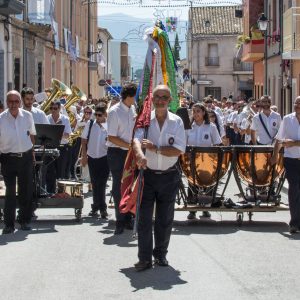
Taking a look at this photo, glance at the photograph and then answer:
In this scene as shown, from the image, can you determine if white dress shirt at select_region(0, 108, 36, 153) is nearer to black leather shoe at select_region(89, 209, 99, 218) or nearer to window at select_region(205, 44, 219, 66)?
black leather shoe at select_region(89, 209, 99, 218)

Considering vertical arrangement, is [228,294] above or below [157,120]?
below

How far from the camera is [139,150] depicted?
8.39m

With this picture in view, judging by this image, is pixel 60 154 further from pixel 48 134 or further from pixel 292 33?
pixel 292 33

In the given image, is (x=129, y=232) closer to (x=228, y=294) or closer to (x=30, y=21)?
(x=228, y=294)

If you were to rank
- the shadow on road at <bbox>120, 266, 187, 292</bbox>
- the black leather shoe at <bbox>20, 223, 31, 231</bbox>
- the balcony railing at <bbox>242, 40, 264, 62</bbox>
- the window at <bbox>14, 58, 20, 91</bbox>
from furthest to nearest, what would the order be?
the balcony railing at <bbox>242, 40, 264, 62</bbox> < the window at <bbox>14, 58, 20, 91</bbox> < the black leather shoe at <bbox>20, 223, 31, 231</bbox> < the shadow on road at <bbox>120, 266, 187, 292</bbox>

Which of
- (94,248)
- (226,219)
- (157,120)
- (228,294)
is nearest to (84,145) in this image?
(226,219)

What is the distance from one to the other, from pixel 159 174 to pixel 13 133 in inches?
118

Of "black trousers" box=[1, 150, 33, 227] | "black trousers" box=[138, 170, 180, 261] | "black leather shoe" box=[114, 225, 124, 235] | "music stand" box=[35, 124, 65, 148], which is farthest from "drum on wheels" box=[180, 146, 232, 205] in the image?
"black trousers" box=[138, 170, 180, 261]

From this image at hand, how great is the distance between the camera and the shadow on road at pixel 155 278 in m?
7.89

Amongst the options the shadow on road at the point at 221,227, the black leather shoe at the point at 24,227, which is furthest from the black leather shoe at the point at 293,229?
the black leather shoe at the point at 24,227

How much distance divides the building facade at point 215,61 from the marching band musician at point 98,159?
6241cm

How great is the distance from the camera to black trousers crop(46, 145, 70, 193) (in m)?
13.9

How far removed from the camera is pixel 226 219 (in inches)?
484

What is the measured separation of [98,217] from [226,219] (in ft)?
5.92
